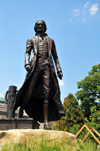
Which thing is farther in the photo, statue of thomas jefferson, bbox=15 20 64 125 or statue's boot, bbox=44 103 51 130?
statue of thomas jefferson, bbox=15 20 64 125

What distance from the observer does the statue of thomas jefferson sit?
538 centimetres

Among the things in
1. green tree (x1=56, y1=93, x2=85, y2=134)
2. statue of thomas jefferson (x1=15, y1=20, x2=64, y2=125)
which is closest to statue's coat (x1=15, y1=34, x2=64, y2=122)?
statue of thomas jefferson (x1=15, y1=20, x2=64, y2=125)

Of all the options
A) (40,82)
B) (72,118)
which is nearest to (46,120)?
(40,82)

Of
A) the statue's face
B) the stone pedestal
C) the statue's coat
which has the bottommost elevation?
the stone pedestal

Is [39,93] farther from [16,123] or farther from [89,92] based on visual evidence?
[89,92]

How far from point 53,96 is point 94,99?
23.4 m

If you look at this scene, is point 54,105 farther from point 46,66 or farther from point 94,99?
point 94,99

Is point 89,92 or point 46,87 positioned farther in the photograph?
point 89,92

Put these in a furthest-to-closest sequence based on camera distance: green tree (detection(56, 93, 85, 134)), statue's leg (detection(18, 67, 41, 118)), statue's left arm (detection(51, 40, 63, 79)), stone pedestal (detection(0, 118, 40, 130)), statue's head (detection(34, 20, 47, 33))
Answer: green tree (detection(56, 93, 85, 134))
statue's left arm (detection(51, 40, 63, 79))
statue's head (detection(34, 20, 47, 33))
statue's leg (detection(18, 67, 41, 118))
stone pedestal (detection(0, 118, 40, 130))

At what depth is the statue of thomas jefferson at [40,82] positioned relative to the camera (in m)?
5.38

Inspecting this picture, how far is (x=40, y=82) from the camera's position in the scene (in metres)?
5.65

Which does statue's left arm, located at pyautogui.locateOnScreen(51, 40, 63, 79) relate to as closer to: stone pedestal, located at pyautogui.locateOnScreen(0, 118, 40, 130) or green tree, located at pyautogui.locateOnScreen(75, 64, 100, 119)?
stone pedestal, located at pyautogui.locateOnScreen(0, 118, 40, 130)

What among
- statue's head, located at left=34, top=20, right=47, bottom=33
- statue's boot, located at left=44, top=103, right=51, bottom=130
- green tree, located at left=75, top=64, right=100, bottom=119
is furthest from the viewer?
green tree, located at left=75, top=64, right=100, bottom=119

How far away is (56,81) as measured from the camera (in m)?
5.61
